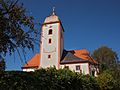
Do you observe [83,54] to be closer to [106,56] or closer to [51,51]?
[51,51]

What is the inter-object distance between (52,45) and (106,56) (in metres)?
14.7

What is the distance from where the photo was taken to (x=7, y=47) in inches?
391

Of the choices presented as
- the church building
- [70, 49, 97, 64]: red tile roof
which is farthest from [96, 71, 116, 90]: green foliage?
[70, 49, 97, 64]: red tile roof

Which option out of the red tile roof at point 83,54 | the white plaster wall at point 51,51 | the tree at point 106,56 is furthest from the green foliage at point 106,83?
the tree at point 106,56

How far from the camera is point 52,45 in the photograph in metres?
45.0

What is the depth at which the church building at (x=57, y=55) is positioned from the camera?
43.3m

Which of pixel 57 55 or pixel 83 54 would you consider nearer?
pixel 57 55

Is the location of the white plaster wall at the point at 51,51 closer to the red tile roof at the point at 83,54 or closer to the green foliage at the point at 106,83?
the red tile roof at the point at 83,54

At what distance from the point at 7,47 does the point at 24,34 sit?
92 centimetres

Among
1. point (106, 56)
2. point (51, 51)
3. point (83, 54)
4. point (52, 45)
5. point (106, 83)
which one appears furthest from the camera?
point (106, 56)

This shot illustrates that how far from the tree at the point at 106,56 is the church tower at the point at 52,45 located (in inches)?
413

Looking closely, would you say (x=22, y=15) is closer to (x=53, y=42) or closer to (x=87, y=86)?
(x=87, y=86)

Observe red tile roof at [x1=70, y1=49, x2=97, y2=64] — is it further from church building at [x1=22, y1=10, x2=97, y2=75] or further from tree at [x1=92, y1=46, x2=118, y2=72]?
tree at [x1=92, y1=46, x2=118, y2=72]

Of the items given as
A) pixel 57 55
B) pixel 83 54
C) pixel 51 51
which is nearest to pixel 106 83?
pixel 57 55
